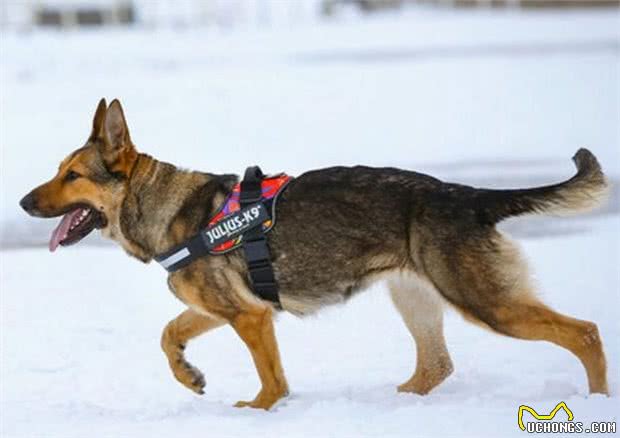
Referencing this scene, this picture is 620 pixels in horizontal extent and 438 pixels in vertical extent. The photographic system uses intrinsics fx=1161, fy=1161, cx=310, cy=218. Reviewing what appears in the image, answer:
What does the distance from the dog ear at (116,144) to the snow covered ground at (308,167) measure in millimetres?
1292

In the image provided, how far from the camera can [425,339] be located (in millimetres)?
6496

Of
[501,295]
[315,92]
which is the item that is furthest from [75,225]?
[315,92]

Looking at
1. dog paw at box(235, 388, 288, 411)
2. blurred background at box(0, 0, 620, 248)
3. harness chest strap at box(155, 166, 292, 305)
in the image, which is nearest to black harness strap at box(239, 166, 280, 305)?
harness chest strap at box(155, 166, 292, 305)

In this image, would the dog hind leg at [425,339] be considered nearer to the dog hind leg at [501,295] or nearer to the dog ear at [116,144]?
the dog hind leg at [501,295]

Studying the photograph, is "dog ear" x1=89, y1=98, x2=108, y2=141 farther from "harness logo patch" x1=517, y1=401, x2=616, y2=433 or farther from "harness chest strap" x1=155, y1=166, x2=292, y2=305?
"harness logo patch" x1=517, y1=401, x2=616, y2=433

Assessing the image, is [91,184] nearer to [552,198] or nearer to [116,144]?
[116,144]

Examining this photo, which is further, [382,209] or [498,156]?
[498,156]

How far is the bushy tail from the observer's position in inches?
227

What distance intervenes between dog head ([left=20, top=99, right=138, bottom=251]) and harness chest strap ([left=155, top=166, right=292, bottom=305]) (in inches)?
17.1

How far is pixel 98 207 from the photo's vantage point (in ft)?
19.8

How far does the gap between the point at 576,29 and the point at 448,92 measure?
14.6 meters

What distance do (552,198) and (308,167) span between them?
8566 millimetres

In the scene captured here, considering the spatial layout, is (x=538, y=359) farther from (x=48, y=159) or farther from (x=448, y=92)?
(x=448, y=92)

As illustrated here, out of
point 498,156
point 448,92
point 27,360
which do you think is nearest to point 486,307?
point 27,360
